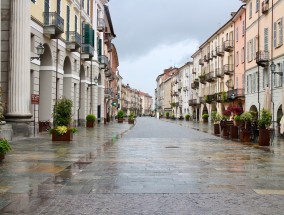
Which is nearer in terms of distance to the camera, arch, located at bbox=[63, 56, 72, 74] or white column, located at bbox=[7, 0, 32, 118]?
white column, located at bbox=[7, 0, 32, 118]

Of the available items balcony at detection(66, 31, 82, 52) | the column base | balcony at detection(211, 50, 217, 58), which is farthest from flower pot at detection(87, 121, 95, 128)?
balcony at detection(211, 50, 217, 58)

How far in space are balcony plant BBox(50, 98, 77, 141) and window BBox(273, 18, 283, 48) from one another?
17647 millimetres

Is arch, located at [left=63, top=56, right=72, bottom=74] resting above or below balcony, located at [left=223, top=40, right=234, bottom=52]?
below

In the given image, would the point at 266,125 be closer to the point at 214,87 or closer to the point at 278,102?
the point at 278,102

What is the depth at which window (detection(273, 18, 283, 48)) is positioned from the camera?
31.8m

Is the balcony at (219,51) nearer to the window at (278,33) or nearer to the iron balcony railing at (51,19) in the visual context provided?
the window at (278,33)

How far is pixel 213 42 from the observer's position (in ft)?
225

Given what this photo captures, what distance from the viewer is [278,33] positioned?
32.4 m

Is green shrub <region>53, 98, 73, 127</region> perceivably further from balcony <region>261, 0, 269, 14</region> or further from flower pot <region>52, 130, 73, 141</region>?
balcony <region>261, 0, 269, 14</region>

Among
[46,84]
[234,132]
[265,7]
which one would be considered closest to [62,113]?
[46,84]

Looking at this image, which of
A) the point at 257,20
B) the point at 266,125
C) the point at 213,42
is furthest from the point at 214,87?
the point at 266,125

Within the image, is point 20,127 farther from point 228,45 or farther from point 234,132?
point 228,45

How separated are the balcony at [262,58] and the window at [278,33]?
1.89 m

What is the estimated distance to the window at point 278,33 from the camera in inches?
1252
